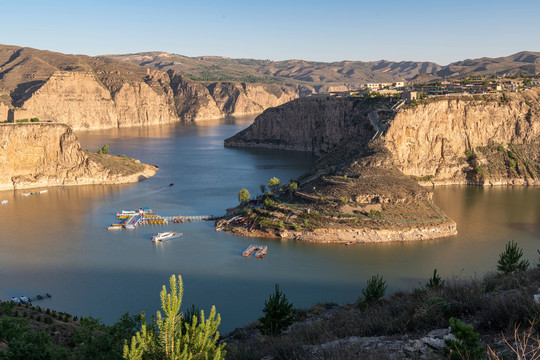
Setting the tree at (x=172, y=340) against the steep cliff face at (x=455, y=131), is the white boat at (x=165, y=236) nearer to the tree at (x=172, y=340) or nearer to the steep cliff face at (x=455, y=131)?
the steep cliff face at (x=455, y=131)

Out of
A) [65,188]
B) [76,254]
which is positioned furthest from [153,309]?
[65,188]

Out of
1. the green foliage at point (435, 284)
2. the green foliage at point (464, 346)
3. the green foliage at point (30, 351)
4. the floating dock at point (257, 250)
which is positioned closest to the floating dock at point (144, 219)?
the floating dock at point (257, 250)

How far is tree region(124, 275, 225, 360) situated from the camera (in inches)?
344

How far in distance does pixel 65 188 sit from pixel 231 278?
136 ft

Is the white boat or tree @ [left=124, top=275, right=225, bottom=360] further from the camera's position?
the white boat

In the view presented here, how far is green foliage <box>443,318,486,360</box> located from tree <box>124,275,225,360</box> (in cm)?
482

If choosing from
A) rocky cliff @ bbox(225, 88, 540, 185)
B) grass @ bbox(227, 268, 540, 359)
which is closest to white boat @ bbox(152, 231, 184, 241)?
rocky cliff @ bbox(225, 88, 540, 185)

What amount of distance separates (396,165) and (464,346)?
178 ft

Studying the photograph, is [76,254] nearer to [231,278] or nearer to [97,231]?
[97,231]

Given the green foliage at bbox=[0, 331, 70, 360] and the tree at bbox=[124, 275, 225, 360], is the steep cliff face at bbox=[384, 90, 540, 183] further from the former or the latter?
the tree at bbox=[124, 275, 225, 360]

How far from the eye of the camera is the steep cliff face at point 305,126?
301ft

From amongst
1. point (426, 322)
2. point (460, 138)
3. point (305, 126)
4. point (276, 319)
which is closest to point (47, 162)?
point (305, 126)

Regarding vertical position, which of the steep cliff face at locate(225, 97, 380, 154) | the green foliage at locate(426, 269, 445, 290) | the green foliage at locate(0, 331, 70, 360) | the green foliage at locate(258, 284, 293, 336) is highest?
the steep cliff face at locate(225, 97, 380, 154)

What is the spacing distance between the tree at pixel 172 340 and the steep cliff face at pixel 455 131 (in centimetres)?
5541
